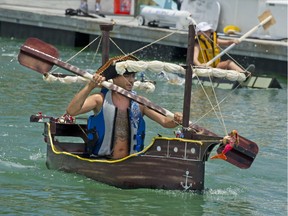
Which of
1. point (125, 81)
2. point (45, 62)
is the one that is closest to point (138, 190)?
point (125, 81)

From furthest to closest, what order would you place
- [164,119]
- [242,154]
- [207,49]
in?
1. [207,49]
2. [164,119]
3. [242,154]

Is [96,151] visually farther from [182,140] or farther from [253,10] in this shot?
[253,10]

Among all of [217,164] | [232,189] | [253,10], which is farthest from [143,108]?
[253,10]

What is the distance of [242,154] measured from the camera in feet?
36.5

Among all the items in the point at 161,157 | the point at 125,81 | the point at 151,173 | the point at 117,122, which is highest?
the point at 125,81

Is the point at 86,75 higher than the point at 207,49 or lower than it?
higher

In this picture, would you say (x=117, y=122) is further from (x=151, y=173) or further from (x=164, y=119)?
(x=151, y=173)

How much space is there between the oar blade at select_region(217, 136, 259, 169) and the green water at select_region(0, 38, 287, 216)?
510 millimetres

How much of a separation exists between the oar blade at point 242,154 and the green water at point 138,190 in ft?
1.67

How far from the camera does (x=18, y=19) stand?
29.0 metres

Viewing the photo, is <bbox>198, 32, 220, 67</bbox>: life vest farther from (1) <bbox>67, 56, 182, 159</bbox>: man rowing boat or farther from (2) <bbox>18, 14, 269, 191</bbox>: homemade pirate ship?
(2) <bbox>18, 14, 269, 191</bbox>: homemade pirate ship

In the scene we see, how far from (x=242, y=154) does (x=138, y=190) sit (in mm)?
1163

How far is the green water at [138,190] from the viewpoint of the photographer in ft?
36.1

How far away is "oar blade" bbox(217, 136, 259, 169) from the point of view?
11.0 m
